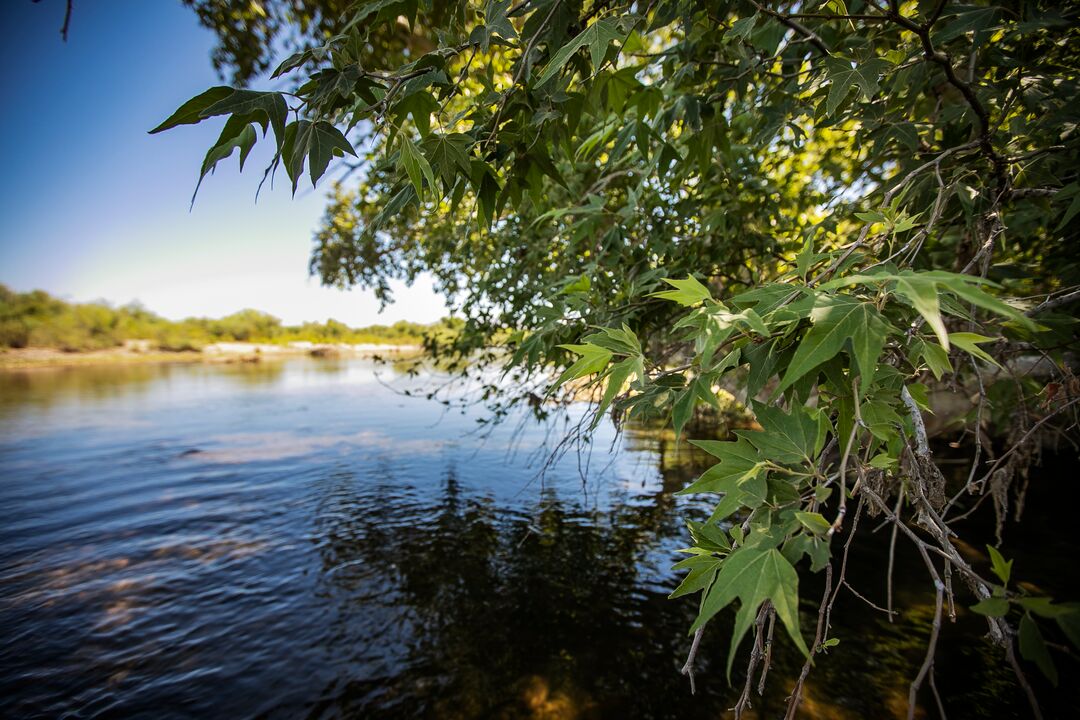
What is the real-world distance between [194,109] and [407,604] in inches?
198

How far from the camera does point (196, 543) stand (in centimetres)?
645

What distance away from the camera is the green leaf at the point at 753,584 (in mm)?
771

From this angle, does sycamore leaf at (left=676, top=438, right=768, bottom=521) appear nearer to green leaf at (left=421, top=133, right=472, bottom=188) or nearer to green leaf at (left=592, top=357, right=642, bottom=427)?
green leaf at (left=592, top=357, right=642, bottom=427)

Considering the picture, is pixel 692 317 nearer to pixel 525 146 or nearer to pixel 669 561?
pixel 525 146

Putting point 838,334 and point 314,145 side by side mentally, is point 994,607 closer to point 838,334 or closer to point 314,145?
point 838,334

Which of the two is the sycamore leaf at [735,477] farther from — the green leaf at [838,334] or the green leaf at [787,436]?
the green leaf at [838,334]

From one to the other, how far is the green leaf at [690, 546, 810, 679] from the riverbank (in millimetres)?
34557

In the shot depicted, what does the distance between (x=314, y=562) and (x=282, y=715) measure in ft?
8.03

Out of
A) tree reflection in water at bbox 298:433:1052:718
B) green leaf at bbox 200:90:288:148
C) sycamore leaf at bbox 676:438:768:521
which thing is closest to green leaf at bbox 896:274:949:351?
sycamore leaf at bbox 676:438:768:521

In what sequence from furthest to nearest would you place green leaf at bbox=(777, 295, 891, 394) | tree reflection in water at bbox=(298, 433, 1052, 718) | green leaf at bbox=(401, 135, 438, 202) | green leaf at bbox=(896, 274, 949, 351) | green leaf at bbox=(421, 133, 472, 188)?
tree reflection in water at bbox=(298, 433, 1052, 718) → green leaf at bbox=(421, 133, 472, 188) → green leaf at bbox=(401, 135, 438, 202) → green leaf at bbox=(777, 295, 891, 394) → green leaf at bbox=(896, 274, 949, 351)

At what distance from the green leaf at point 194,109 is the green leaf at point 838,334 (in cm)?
132

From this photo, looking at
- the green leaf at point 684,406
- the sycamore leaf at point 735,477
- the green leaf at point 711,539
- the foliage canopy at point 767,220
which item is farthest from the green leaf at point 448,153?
the green leaf at point 711,539

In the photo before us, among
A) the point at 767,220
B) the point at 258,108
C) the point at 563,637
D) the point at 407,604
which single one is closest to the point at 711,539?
the point at 258,108

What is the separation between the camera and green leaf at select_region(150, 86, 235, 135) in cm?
95
